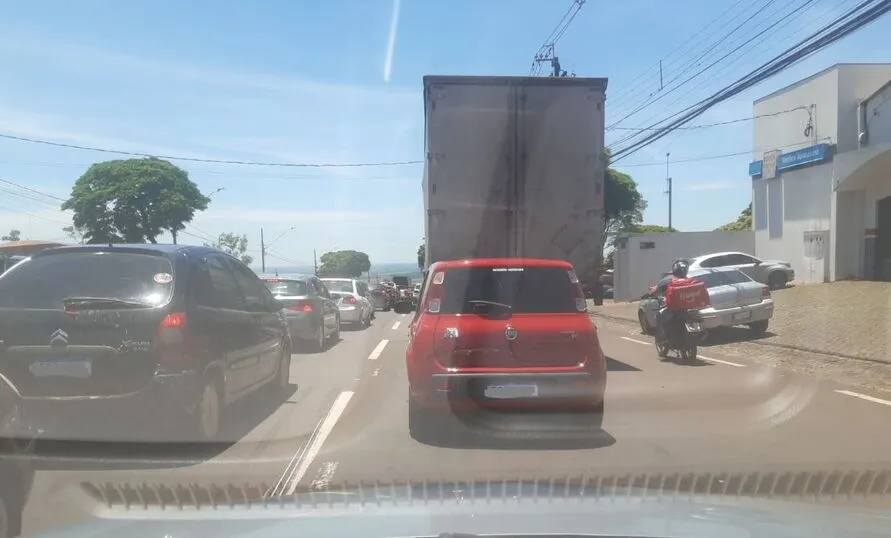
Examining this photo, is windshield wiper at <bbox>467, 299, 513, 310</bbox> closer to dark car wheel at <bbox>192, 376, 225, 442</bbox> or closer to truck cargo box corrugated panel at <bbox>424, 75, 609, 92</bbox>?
dark car wheel at <bbox>192, 376, 225, 442</bbox>

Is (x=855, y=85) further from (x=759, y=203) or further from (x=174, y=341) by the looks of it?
(x=174, y=341)

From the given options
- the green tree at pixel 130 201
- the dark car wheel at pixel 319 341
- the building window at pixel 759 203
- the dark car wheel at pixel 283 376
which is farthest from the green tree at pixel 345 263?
the dark car wheel at pixel 283 376

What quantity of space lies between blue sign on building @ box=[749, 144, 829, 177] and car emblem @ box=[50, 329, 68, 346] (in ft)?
78.7

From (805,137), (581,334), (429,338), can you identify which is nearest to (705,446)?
(581,334)

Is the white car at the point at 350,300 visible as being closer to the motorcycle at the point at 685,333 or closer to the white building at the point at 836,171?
the motorcycle at the point at 685,333

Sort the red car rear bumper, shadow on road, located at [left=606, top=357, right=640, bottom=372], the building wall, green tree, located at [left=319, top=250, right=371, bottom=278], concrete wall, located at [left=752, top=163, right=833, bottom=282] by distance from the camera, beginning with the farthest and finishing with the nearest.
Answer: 1. green tree, located at [left=319, top=250, right=371, bottom=278]
2. concrete wall, located at [left=752, top=163, right=833, bottom=282]
3. the building wall
4. shadow on road, located at [left=606, top=357, right=640, bottom=372]
5. the red car rear bumper

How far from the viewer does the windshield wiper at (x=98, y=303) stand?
6.08m

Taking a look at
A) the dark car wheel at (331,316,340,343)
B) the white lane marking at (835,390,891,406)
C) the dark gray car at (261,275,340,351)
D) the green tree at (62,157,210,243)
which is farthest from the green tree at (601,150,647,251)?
the white lane marking at (835,390,891,406)

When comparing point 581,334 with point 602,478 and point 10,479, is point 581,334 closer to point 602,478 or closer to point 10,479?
point 602,478

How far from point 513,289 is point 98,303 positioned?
12.1ft

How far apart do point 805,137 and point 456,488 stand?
25198mm

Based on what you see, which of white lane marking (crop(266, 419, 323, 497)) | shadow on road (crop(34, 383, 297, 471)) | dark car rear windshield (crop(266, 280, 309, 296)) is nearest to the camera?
white lane marking (crop(266, 419, 323, 497))

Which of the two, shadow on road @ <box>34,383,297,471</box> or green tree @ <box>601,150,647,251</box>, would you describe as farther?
green tree @ <box>601,150,647,251</box>

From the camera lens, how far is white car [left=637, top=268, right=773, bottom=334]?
15406 mm
